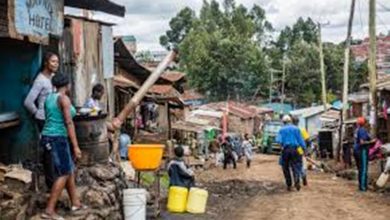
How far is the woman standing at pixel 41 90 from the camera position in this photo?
8.80m

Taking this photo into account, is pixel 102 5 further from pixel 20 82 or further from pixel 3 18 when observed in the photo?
pixel 3 18

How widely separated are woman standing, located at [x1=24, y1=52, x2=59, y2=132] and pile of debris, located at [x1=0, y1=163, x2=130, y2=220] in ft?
2.55

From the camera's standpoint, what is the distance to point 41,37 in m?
9.18

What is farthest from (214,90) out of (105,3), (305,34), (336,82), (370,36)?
(105,3)

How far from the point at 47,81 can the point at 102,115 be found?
151cm

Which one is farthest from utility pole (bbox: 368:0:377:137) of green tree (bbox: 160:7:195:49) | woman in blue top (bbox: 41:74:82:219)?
green tree (bbox: 160:7:195:49)

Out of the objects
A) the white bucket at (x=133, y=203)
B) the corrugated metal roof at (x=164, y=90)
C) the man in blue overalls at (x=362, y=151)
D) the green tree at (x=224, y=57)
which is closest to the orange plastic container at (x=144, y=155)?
the white bucket at (x=133, y=203)

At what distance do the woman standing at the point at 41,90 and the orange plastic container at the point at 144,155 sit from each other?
2076 mm

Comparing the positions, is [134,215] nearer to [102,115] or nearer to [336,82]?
[102,115]

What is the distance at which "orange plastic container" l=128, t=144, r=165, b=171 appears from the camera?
420 inches

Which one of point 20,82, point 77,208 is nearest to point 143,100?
point 20,82

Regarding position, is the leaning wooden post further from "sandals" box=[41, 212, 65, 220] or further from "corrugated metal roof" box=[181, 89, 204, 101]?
"corrugated metal roof" box=[181, 89, 204, 101]

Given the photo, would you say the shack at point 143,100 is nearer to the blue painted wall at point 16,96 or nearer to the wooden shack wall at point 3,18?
the blue painted wall at point 16,96

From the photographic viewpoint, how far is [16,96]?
30.9 ft
